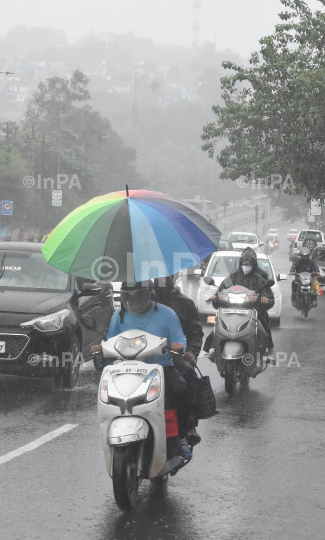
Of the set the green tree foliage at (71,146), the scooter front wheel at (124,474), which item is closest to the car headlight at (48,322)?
the scooter front wheel at (124,474)

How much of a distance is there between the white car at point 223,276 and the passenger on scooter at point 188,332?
10591 millimetres

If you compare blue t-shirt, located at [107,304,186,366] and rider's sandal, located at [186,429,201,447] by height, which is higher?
blue t-shirt, located at [107,304,186,366]

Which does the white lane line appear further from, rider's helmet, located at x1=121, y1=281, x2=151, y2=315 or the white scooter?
rider's helmet, located at x1=121, y1=281, x2=151, y2=315

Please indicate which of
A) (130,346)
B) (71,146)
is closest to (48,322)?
(130,346)

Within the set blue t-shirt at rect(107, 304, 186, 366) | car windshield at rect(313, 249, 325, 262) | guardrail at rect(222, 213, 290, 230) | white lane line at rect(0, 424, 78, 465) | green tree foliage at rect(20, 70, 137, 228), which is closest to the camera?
blue t-shirt at rect(107, 304, 186, 366)

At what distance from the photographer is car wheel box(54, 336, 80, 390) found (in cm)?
959

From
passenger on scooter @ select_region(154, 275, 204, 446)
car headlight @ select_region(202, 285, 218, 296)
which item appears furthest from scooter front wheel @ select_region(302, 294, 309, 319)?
passenger on scooter @ select_region(154, 275, 204, 446)

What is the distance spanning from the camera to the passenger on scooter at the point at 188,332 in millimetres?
5988

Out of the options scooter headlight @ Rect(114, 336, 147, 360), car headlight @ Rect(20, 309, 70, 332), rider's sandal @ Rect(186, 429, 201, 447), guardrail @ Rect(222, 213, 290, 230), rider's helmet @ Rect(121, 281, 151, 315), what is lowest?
guardrail @ Rect(222, 213, 290, 230)

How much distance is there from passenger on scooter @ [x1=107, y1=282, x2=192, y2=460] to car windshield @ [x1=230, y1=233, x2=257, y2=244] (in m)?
37.5

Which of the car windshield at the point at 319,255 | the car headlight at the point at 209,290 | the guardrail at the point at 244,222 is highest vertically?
the car headlight at the point at 209,290

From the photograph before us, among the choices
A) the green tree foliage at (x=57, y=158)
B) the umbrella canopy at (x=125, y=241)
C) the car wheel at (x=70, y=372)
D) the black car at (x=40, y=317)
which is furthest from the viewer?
the green tree foliage at (x=57, y=158)

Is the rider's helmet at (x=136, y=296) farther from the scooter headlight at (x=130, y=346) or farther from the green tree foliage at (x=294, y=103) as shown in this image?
the green tree foliage at (x=294, y=103)

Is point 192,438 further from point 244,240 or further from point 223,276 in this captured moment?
point 244,240
